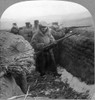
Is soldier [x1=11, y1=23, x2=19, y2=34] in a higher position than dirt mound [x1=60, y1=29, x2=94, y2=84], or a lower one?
higher

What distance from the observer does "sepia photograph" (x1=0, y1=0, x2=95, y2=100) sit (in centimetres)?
514

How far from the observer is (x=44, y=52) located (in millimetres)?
5164

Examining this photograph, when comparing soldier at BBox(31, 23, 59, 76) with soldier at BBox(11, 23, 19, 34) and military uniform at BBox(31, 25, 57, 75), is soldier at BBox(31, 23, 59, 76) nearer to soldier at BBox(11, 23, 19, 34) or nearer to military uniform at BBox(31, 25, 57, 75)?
military uniform at BBox(31, 25, 57, 75)

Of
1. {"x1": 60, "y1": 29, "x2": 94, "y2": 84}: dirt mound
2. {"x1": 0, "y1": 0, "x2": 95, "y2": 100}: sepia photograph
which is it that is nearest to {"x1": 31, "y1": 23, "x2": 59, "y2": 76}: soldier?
{"x1": 0, "y1": 0, "x2": 95, "y2": 100}: sepia photograph

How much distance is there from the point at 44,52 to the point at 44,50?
0.02m

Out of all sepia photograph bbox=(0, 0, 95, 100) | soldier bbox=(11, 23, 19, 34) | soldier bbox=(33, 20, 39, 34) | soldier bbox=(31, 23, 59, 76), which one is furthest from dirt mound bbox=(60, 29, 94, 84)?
soldier bbox=(11, 23, 19, 34)

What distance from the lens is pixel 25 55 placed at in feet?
17.0

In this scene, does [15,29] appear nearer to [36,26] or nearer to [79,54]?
[36,26]

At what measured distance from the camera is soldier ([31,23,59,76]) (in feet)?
16.9

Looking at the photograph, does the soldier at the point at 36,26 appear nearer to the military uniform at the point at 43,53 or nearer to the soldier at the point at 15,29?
the military uniform at the point at 43,53

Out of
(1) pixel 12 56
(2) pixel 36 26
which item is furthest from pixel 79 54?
(1) pixel 12 56

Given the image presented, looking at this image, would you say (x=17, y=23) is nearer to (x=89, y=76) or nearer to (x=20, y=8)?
(x=20, y=8)

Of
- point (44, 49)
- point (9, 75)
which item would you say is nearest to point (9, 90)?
point (9, 75)

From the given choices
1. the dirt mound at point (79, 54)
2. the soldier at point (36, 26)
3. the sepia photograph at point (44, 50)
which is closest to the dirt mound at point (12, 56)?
the sepia photograph at point (44, 50)
